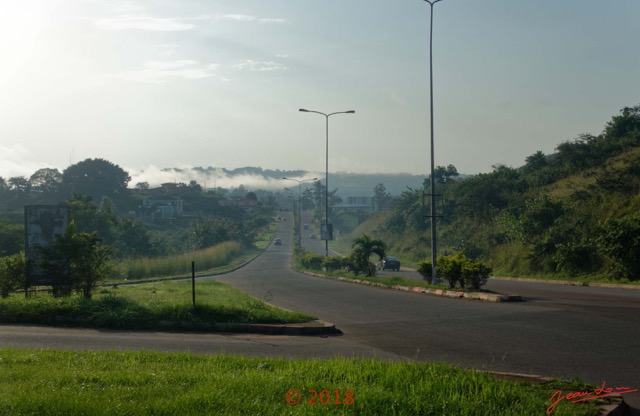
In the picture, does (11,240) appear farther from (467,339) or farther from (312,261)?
(467,339)

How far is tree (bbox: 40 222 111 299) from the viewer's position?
18.4 meters

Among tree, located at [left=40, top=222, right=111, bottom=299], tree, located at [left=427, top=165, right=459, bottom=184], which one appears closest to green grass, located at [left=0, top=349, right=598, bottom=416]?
tree, located at [left=40, top=222, right=111, bottom=299]

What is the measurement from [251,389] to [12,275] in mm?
15529

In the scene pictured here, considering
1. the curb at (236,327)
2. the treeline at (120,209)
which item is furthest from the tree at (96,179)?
the curb at (236,327)

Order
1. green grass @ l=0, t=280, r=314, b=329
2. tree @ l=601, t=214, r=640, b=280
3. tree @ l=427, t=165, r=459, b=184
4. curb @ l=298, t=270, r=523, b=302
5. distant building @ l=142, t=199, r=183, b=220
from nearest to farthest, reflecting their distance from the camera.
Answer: green grass @ l=0, t=280, r=314, b=329 < curb @ l=298, t=270, r=523, b=302 < tree @ l=601, t=214, r=640, b=280 < tree @ l=427, t=165, r=459, b=184 < distant building @ l=142, t=199, r=183, b=220

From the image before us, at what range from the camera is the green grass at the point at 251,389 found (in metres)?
6.46

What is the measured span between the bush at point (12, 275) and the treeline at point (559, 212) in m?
14.4

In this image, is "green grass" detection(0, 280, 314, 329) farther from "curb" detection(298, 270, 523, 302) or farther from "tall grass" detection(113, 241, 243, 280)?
"tall grass" detection(113, 241, 243, 280)

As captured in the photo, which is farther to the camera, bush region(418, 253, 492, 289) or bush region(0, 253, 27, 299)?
bush region(418, 253, 492, 289)

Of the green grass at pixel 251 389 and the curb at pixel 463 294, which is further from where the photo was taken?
the curb at pixel 463 294

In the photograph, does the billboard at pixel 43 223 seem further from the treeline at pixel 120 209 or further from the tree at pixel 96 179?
the tree at pixel 96 179

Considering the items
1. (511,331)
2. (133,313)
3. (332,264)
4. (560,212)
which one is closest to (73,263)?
(133,313)

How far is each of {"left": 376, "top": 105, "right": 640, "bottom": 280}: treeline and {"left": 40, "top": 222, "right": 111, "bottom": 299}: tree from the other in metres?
13.1

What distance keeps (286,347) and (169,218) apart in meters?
98.9
